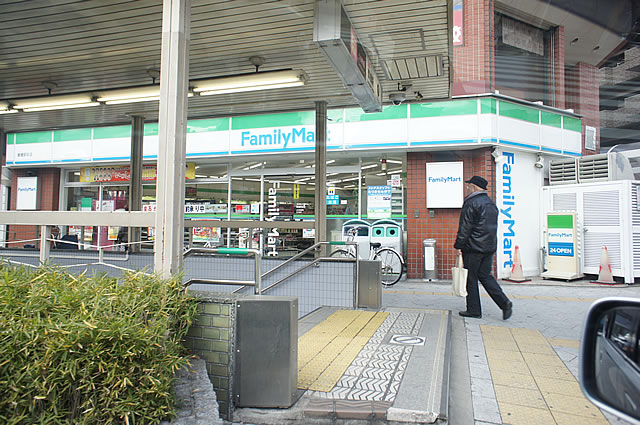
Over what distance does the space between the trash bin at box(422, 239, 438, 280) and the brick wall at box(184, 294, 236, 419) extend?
22.9ft

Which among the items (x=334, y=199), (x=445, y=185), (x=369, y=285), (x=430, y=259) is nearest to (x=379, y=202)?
(x=334, y=199)

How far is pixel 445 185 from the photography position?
9.29 m

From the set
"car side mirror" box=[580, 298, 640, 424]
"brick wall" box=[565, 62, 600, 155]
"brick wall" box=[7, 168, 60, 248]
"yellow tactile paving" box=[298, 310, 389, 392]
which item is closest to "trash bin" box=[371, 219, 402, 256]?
"yellow tactile paving" box=[298, 310, 389, 392]

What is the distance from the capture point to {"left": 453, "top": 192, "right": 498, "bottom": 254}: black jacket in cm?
529

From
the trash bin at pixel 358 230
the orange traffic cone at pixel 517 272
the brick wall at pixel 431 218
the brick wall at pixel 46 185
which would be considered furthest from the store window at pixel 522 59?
the brick wall at pixel 46 185

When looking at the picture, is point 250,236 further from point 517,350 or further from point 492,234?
point 517,350

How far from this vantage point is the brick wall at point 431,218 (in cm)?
918

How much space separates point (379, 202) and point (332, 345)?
6.00m

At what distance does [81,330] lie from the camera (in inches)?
75.8

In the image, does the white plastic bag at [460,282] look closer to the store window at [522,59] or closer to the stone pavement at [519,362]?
the stone pavement at [519,362]

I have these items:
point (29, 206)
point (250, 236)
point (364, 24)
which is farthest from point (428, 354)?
point (29, 206)

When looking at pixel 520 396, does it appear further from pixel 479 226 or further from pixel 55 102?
pixel 55 102

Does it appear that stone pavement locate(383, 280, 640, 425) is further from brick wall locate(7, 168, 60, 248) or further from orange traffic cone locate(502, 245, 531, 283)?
brick wall locate(7, 168, 60, 248)

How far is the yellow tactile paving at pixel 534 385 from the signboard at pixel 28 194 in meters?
11.4
